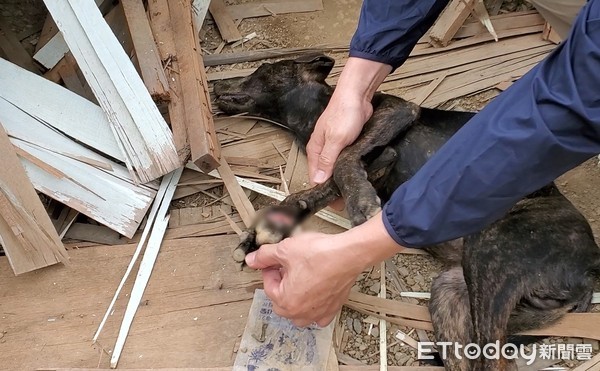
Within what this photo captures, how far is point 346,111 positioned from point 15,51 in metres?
2.42

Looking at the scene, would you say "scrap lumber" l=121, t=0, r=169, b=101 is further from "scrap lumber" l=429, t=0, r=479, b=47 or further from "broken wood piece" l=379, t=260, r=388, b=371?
"scrap lumber" l=429, t=0, r=479, b=47

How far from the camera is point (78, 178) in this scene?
3.82 meters

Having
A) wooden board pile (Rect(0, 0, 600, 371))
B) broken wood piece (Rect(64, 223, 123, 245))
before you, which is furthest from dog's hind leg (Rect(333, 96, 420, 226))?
broken wood piece (Rect(64, 223, 123, 245))

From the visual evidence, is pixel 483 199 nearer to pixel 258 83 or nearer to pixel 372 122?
pixel 372 122

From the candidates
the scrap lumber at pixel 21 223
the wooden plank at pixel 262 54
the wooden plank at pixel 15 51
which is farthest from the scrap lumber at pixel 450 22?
the scrap lumber at pixel 21 223

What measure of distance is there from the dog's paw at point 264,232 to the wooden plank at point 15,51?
7.03 feet

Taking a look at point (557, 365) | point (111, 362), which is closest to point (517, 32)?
point (557, 365)

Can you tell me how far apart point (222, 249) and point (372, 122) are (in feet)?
3.59

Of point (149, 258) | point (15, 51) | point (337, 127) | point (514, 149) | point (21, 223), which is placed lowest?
point (149, 258)

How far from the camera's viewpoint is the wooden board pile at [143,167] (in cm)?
354

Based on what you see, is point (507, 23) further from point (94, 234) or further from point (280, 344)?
point (94, 234)

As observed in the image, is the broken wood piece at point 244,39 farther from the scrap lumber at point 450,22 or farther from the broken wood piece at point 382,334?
the broken wood piece at point 382,334

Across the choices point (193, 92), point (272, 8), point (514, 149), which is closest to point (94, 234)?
point (193, 92)

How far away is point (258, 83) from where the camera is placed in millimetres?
4535
